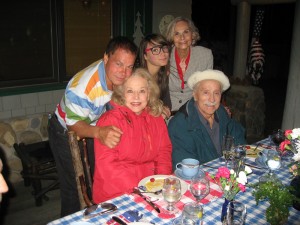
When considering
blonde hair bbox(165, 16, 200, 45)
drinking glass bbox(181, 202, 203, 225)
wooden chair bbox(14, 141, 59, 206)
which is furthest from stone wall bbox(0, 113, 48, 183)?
drinking glass bbox(181, 202, 203, 225)

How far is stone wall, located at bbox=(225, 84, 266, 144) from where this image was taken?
6558mm

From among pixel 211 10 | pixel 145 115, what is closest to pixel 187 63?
pixel 145 115

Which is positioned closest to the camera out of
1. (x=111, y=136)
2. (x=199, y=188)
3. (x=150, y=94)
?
(x=199, y=188)

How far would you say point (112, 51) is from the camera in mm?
2480

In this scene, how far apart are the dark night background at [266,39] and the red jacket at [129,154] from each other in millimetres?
4935

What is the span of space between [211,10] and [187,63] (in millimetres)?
9473

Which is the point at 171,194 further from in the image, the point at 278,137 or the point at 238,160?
the point at 278,137

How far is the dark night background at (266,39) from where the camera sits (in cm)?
941

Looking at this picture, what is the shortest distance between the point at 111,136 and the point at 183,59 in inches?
69.1

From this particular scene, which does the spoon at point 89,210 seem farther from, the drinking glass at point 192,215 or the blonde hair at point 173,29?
the blonde hair at point 173,29

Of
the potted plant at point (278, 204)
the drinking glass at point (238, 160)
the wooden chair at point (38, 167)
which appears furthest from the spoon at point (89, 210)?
the wooden chair at point (38, 167)

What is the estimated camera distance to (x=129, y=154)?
2363mm

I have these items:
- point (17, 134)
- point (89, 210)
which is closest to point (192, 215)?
point (89, 210)

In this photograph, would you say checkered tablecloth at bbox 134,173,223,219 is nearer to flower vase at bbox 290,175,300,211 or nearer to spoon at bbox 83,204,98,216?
spoon at bbox 83,204,98,216
